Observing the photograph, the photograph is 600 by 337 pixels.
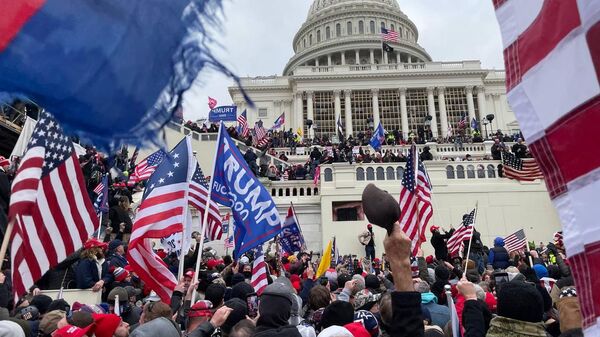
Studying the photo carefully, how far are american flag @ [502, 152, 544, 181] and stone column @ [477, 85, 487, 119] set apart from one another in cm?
3918

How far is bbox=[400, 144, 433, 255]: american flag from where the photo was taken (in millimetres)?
9945

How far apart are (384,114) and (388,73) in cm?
433

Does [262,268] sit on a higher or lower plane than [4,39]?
lower

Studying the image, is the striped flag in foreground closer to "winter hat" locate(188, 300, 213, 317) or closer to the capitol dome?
"winter hat" locate(188, 300, 213, 317)

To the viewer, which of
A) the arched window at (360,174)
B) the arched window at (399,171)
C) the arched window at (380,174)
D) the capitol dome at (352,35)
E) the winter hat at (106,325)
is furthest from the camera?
the capitol dome at (352,35)

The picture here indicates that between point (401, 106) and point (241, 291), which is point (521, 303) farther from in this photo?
point (401, 106)

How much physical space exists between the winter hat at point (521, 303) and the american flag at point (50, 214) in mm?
2978

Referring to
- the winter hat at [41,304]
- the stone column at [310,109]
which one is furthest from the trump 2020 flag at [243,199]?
the stone column at [310,109]

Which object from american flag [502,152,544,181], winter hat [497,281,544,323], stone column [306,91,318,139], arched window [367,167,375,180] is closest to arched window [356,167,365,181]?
arched window [367,167,375,180]

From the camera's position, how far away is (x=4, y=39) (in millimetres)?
2271

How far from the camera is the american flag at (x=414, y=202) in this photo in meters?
9.95

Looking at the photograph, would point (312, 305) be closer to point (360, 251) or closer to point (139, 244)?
point (139, 244)

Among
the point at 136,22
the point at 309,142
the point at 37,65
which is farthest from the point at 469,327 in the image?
the point at 309,142

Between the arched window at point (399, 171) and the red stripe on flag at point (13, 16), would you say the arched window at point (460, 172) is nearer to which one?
the arched window at point (399, 171)
